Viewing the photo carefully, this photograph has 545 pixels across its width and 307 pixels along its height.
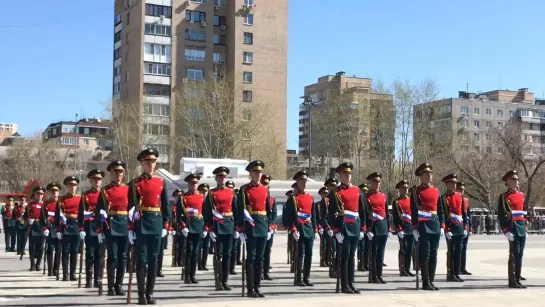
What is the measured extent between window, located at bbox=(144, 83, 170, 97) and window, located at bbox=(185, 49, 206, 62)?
4.04 m

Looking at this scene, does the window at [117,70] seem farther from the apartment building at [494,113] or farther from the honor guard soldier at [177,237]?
the honor guard soldier at [177,237]

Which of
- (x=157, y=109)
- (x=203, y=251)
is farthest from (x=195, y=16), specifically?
(x=203, y=251)

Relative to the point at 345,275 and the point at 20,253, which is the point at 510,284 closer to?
the point at 345,275

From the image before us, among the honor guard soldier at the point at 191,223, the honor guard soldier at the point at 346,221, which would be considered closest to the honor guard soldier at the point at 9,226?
the honor guard soldier at the point at 191,223

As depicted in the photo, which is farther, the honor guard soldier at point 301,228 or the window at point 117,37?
the window at point 117,37

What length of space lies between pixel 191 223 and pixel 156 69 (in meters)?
62.8

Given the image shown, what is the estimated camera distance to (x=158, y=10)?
77.6 metres

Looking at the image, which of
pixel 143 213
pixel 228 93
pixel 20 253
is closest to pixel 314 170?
pixel 228 93

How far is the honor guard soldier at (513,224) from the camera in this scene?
14750mm

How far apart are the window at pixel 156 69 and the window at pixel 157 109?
3.90 m

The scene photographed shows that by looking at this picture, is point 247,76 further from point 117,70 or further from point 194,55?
point 117,70

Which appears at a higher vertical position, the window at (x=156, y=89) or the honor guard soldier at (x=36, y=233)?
the window at (x=156, y=89)

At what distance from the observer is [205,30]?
262ft

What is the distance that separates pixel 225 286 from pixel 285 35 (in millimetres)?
69646
